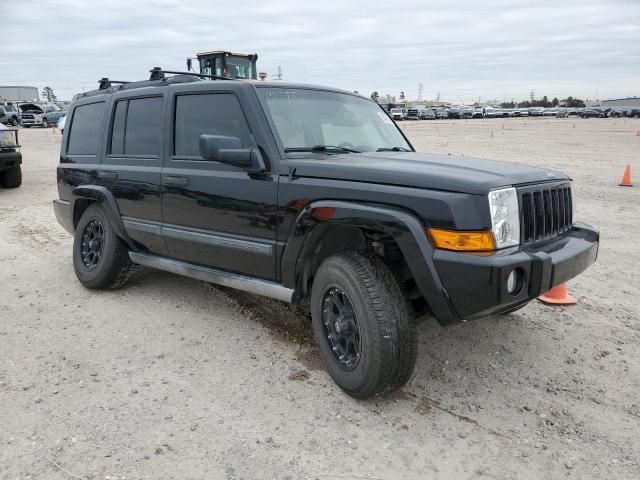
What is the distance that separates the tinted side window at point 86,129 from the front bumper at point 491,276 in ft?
12.4

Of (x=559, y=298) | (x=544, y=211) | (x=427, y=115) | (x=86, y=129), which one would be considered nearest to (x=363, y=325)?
(x=544, y=211)

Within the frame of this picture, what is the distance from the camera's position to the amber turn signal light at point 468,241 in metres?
2.69

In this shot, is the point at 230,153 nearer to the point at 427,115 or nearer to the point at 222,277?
the point at 222,277

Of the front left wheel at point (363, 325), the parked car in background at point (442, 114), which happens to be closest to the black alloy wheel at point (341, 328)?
the front left wheel at point (363, 325)

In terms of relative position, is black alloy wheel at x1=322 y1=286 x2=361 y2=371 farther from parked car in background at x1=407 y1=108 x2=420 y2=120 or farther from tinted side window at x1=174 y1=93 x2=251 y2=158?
parked car in background at x1=407 y1=108 x2=420 y2=120

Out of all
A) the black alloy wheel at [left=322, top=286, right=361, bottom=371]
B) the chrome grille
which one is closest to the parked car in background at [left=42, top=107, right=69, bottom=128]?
the black alloy wheel at [left=322, top=286, right=361, bottom=371]

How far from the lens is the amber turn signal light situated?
8.84 feet

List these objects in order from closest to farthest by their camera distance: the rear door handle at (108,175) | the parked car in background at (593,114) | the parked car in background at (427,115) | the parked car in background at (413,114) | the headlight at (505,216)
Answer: the headlight at (505,216) → the rear door handle at (108,175) → the parked car in background at (413,114) → the parked car in background at (427,115) → the parked car in background at (593,114)

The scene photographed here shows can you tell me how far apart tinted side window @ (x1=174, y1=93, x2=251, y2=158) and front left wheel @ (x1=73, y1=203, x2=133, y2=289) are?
4.07 feet

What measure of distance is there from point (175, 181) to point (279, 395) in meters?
1.86

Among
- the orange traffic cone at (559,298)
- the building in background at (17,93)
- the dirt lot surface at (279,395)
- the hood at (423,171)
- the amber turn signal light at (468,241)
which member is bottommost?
the dirt lot surface at (279,395)

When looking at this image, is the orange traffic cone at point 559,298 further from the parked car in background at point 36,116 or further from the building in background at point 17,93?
the building in background at point 17,93

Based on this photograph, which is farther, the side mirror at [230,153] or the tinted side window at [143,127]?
the tinted side window at [143,127]

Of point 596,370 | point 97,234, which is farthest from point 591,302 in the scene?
point 97,234
